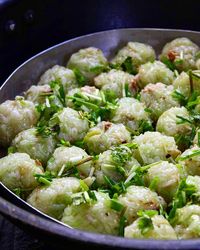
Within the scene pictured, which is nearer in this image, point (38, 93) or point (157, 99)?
point (157, 99)

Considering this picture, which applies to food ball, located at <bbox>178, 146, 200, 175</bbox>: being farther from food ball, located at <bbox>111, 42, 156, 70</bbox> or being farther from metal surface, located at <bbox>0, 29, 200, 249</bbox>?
food ball, located at <bbox>111, 42, 156, 70</bbox>

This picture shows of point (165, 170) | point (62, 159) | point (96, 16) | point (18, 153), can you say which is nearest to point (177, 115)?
point (165, 170)

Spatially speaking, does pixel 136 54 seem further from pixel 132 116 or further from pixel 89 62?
pixel 132 116

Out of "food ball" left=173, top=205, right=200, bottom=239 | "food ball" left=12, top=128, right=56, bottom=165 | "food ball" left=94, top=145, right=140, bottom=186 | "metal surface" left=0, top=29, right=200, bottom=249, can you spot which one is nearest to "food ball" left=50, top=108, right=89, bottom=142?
"food ball" left=12, top=128, right=56, bottom=165

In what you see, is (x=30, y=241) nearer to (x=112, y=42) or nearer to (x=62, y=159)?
(x=62, y=159)

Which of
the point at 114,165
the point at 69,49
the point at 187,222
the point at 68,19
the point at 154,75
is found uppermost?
the point at 68,19

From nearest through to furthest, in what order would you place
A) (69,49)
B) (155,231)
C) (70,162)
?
(155,231) → (70,162) → (69,49)

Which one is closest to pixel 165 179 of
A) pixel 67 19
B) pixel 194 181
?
pixel 194 181
